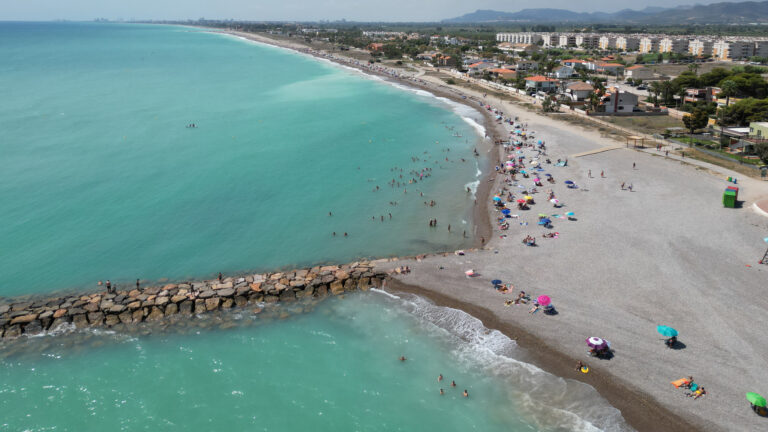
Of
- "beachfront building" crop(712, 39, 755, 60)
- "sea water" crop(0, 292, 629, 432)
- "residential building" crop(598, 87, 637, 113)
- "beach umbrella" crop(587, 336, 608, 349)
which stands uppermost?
"beachfront building" crop(712, 39, 755, 60)

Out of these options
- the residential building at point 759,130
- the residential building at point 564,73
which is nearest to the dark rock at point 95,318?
the residential building at point 759,130

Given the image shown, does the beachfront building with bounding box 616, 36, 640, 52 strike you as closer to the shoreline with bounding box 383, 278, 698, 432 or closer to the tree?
the tree

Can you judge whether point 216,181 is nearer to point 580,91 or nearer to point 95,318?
point 95,318

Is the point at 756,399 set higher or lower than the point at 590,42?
lower

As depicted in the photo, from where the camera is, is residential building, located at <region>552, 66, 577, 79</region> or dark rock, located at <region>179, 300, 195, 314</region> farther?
residential building, located at <region>552, 66, 577, 79</region>

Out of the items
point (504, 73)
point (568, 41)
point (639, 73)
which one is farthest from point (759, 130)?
point (568, 41)

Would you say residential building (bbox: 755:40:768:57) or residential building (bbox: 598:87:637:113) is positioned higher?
residential building (bbox: 755:40:768:57)

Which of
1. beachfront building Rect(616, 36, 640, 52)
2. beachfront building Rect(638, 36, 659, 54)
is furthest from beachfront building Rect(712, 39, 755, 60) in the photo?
beachfront building Rect(616, 36, 640, 52)

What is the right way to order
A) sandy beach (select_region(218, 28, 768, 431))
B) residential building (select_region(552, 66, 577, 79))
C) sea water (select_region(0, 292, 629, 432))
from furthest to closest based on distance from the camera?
residential building (select_region(552, 66, 577, 79)) < sandy beach (select_region(218, 28, 768, 431)) < sea water (select_region(0, 292, 629, 432))
